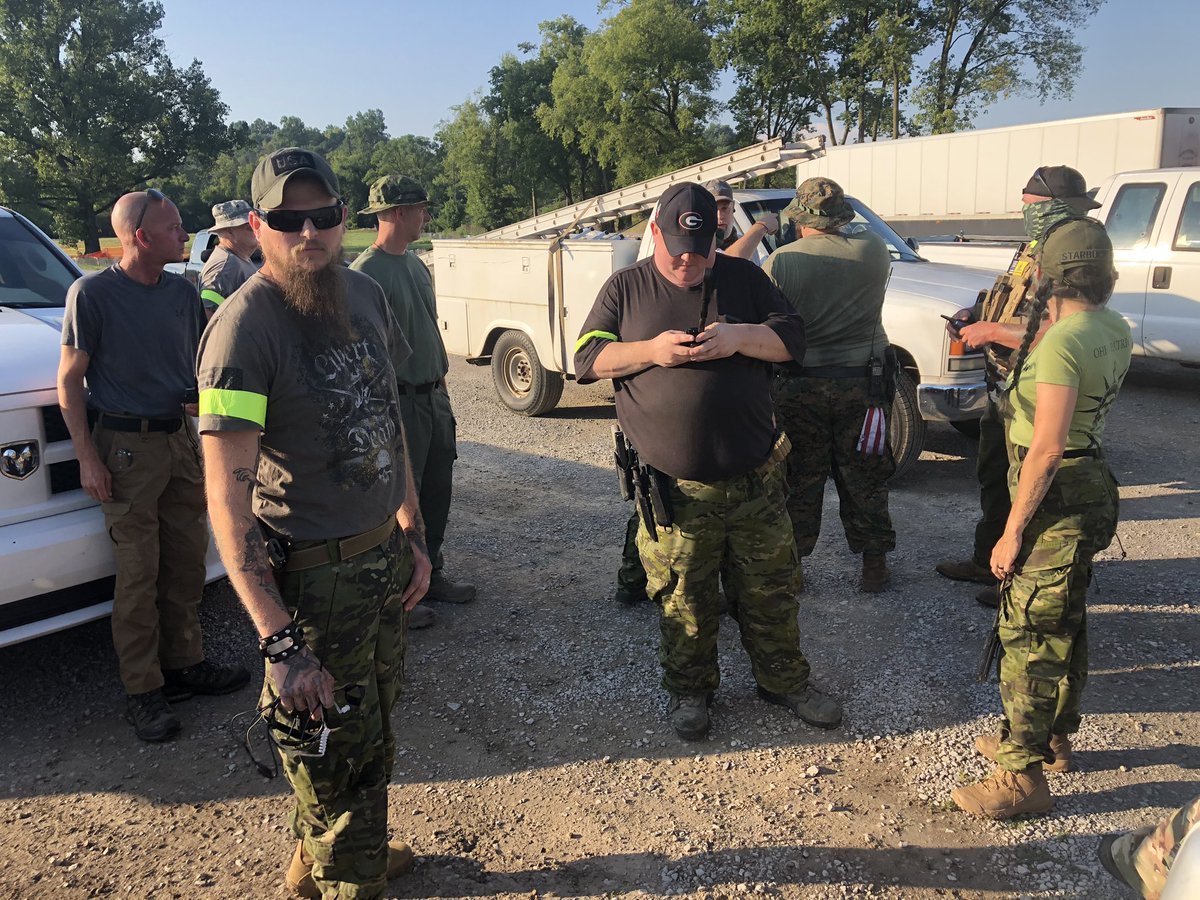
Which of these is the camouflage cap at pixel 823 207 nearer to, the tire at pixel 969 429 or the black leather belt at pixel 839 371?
the black leather belt at pixel 839 371

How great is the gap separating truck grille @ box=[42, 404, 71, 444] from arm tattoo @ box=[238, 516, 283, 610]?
6.22 feet

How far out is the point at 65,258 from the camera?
4.95 metres

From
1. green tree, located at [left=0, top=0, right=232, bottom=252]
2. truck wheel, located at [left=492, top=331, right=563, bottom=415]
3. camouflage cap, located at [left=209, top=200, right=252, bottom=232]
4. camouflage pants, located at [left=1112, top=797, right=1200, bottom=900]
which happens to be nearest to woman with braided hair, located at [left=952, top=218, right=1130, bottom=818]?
camouflage pants, located at [left=1112, top=797, right=1200, bottom=900]

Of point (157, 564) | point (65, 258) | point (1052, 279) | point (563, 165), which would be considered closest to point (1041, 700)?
point (1052, 279)

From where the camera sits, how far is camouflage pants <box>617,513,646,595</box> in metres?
4.49

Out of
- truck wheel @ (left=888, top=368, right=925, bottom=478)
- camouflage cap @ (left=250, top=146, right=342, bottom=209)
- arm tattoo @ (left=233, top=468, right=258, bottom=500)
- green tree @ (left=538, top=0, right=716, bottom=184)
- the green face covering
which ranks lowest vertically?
truck wheel @ (left=888, top=368, right=925, bottom=478)

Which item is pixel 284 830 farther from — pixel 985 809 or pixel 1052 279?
pixel 1052 279

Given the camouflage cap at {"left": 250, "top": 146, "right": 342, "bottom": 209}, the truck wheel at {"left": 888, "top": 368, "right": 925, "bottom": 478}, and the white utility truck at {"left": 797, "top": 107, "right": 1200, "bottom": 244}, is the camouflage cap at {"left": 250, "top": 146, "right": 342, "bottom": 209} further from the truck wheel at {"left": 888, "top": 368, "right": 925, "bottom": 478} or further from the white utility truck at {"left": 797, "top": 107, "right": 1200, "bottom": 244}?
the white utility truck at {"left": 797, "top": 107, "right": 1200, "bottom": 244}

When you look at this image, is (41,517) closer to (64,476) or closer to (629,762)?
(64,476)

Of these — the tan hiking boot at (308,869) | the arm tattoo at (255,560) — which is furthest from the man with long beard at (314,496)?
the tan hiking boot at (308,869)

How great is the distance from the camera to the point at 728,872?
268cm

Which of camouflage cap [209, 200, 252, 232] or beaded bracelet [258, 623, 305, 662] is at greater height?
camouflage cap [209, 200, 252, 232]

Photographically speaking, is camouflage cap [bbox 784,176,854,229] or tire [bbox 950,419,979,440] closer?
camouflage cap [bbox 784,176,854,229]

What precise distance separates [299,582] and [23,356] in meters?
2.18
